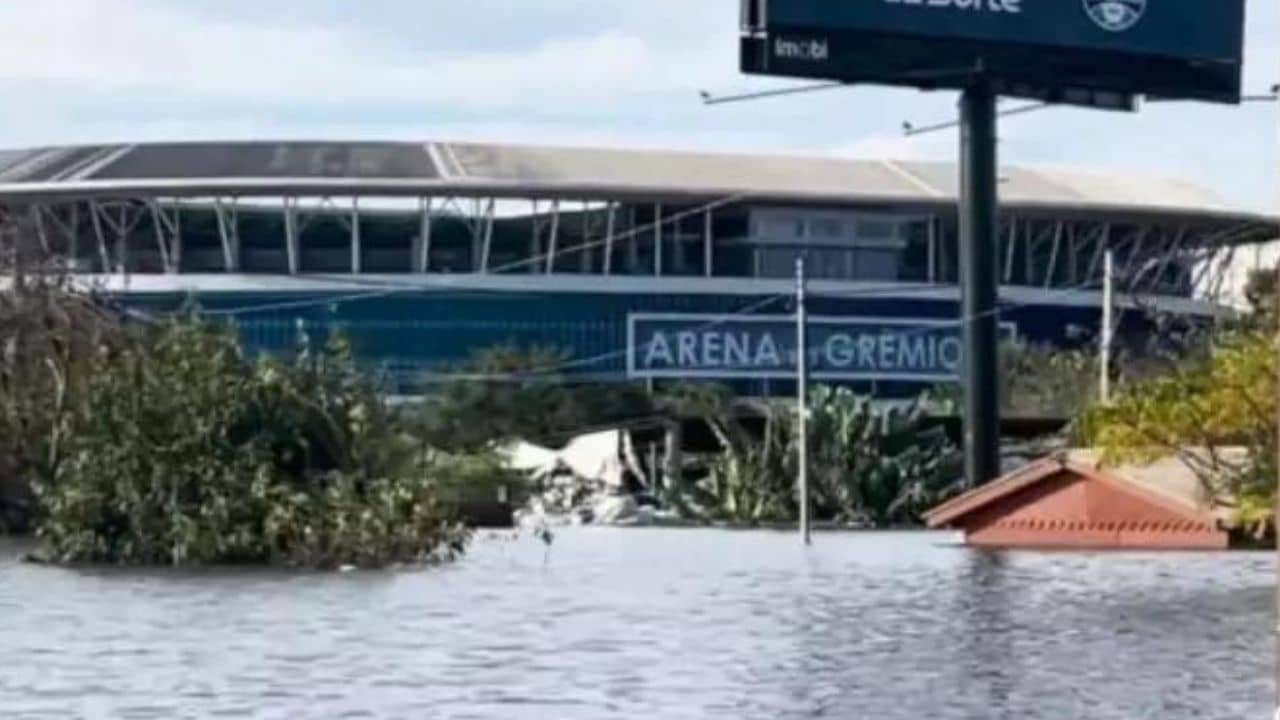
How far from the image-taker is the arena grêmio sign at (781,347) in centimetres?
10088

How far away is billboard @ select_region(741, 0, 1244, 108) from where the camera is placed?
5959 cm

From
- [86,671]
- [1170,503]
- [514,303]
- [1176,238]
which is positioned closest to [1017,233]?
[1176,238]

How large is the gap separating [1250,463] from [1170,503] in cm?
729

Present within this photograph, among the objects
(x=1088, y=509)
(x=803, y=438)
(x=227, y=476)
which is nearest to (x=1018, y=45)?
(x=803, y=438)

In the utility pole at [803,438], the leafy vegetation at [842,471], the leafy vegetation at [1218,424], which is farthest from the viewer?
the leafy vegetation at [842,471]

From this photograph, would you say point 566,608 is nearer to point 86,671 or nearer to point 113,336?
point 86,671

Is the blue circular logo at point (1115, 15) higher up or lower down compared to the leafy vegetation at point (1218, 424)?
higher up

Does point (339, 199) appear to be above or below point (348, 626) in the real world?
above

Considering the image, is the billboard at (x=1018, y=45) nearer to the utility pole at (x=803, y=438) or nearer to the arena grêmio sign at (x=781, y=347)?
the utility pole at (x=803, y=438)

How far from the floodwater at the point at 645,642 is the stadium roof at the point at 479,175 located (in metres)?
59.5

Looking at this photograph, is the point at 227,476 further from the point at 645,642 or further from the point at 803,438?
the point at 803,438

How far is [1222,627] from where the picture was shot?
2750 centimetres

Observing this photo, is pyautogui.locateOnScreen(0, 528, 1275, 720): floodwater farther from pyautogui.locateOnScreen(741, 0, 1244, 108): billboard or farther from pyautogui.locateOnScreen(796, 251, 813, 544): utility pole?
pyautogui.locateOnScreen(741, 0, 1244, 108): billboard

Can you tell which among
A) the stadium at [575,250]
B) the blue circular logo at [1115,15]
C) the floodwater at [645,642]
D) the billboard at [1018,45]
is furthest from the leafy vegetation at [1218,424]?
the stadium at [575,250]
